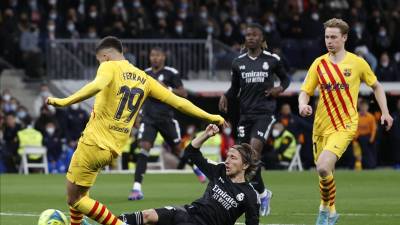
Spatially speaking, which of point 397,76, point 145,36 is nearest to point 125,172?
point 145,36

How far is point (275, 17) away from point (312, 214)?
24162 millimetres

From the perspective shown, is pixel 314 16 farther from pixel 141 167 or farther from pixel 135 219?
pixel 135 219

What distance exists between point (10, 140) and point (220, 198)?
19959mm

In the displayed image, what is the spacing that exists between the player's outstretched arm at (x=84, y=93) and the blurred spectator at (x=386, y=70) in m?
25.0

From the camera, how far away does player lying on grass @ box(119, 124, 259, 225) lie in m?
12.1

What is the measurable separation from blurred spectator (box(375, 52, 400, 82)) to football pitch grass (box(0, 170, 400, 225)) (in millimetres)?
7932

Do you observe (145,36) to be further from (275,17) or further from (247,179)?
(247,179)

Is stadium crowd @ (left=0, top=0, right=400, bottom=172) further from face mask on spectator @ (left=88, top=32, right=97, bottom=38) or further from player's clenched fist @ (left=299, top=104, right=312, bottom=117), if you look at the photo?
player's clenched fist @ (left=299, top=104, right=312, bottom=117)

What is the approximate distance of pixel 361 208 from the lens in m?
17.6

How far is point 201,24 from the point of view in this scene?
38.0 metres

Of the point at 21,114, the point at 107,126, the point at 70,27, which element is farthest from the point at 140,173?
the point at 70,27

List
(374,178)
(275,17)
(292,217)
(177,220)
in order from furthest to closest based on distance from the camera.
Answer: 1. (275,17)
2. (374,178)
3. (292,217)
4. (177,220)

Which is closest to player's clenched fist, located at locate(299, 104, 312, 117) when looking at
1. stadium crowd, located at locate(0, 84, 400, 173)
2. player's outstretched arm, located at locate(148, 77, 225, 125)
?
player's outstretched arm, located at locate(148, 77, 225, 125)

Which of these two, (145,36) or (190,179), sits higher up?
(145,36)
